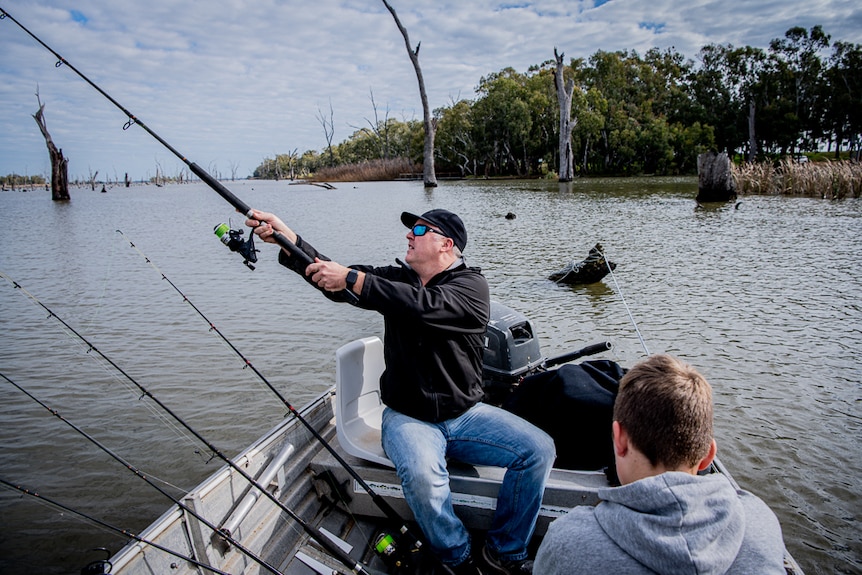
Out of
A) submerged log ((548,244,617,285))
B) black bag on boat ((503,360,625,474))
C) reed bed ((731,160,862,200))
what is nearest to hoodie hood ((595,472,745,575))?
black bag on boat ((503,360,625,474))

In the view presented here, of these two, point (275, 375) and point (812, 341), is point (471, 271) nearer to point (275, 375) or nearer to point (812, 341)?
point (275, 375)

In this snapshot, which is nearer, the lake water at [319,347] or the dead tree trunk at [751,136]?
the lake water at [319,347]

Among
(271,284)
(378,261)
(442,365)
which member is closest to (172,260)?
(271,284)

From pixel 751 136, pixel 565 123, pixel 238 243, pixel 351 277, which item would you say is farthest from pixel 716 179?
pixel 751 136

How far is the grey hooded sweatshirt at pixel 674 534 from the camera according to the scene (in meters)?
1.29

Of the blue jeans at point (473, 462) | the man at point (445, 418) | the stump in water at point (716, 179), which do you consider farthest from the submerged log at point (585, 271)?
the stump in water at point (716, 179)

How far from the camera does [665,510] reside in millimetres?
1305

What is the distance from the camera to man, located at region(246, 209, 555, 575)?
2.70 m

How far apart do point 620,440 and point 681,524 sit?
0.31m

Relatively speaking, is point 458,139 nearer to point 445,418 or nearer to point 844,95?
point 844,95

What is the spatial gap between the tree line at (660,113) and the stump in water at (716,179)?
1280 inches

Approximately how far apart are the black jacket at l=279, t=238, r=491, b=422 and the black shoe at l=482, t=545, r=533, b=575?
756 mm

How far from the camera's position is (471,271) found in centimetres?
330

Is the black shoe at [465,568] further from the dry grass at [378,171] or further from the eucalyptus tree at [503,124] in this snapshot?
the dry grass at [378,171]
